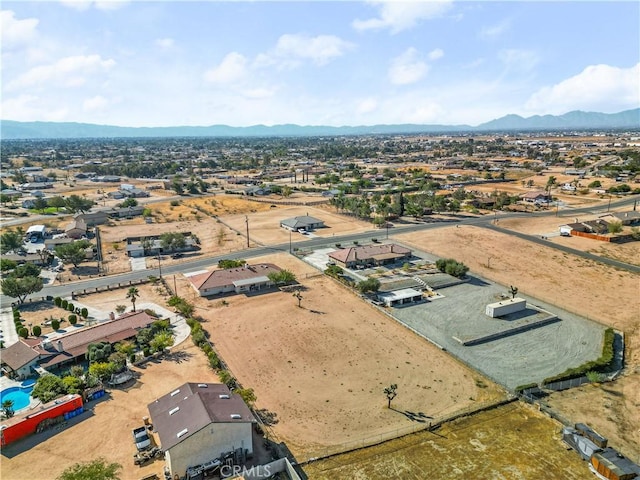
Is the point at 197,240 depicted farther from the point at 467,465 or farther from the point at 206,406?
the point at 467,465

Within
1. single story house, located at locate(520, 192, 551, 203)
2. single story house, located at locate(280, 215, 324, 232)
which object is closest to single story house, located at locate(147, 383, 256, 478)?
single story house, located at locate(280, 215, 324, 232)

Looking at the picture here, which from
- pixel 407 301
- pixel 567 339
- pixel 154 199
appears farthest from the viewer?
pixel 154 199

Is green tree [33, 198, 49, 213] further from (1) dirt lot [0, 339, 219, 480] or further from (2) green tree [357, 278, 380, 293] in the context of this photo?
(2) green tree [357, 278, 380, 293]

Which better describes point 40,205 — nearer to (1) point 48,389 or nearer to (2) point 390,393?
(1) point 48,389

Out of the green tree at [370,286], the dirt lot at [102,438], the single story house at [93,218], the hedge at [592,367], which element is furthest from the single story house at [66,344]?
the single story house at [93,218]

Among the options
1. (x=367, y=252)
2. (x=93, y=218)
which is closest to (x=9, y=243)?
(x=93, y=218)

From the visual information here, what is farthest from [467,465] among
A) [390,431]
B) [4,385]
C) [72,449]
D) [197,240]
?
[197,240]
